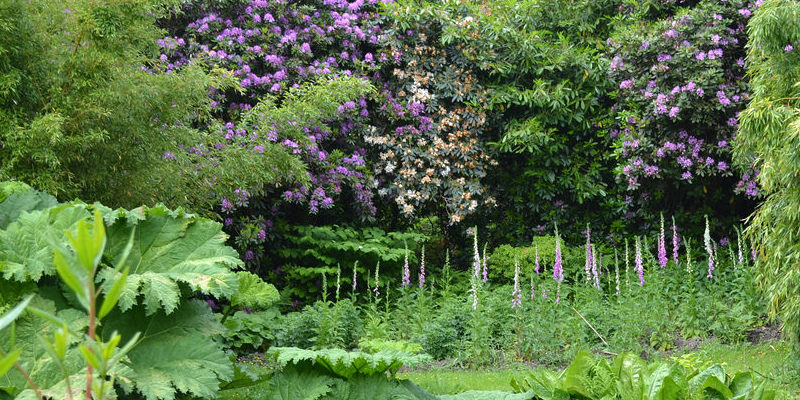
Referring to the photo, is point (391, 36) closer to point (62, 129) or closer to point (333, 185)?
point (333, 185)

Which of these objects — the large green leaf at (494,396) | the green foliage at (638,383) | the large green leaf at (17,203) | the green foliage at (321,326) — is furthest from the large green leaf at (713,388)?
the green foliage at (321,326)

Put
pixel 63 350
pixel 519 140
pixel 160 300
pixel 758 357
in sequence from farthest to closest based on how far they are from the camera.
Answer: pixel 519 140 < pixel 758 357 < pixel 160 300 < pixel 63 350

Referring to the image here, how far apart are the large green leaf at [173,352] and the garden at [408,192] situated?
1 centimetres

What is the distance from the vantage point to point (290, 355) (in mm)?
3168

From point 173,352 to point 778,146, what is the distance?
4.89 m

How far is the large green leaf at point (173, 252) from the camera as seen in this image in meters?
2.99

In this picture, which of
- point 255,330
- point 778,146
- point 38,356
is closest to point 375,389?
point 38,356

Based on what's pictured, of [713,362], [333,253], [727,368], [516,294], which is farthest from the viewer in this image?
[333,253]

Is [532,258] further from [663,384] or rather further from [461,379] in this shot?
[663,384]

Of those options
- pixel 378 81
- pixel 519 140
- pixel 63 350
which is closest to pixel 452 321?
pixel 519 140

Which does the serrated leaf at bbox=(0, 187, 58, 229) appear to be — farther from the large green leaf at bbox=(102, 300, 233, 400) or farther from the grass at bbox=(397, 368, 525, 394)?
the grass at bbox=(397, 368, 525, 394)

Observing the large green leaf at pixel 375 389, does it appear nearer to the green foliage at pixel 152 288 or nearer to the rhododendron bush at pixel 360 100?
the green foliage at pixel 152 288

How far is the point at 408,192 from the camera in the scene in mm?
9195

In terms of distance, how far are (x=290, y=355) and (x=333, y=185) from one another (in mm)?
5627
